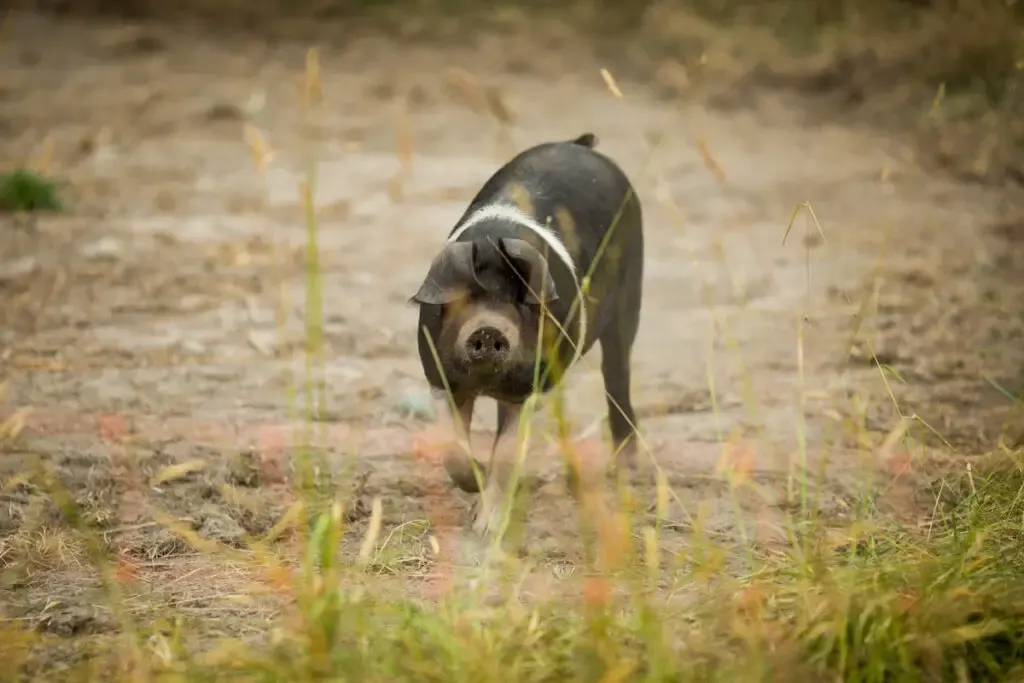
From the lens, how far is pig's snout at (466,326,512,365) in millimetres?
3424

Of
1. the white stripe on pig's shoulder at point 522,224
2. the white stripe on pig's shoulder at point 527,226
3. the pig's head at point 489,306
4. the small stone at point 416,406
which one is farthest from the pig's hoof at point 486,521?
the small stone at point 416,406

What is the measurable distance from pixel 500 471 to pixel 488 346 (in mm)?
387

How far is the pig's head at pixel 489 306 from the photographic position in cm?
343

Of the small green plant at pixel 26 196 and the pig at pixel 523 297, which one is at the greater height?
the pig at pixel 523 297

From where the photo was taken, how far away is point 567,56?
10.8 metres

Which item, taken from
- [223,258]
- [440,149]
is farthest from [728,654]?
[440,149]

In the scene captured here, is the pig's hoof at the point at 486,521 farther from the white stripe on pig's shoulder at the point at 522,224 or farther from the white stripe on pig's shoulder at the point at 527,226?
the white stripe on pig's shoulder at the point at 522,224

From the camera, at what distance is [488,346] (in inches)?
135

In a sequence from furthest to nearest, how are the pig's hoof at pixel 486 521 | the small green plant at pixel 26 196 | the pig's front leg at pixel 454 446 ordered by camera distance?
the small green plant at pixel 26 196 → the pig's front leg at pixel 454 446 → the pig's hoof at pixel 486 521

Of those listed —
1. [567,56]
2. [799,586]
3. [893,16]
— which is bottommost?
[567,56]

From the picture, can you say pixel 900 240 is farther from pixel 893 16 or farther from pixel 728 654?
pixel 728 654

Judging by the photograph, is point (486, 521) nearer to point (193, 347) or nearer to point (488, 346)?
point (488, 346)

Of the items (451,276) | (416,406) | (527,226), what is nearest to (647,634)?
(451,276)

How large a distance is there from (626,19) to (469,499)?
809cm
